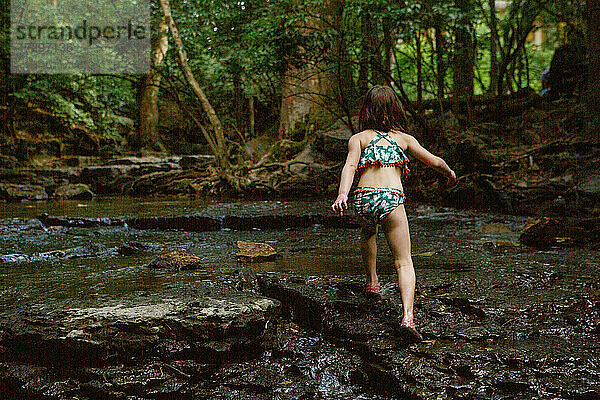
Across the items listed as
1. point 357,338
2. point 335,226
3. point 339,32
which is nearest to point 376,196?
point 357,338

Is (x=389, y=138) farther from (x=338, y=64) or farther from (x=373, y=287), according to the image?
(x=338, y=64)

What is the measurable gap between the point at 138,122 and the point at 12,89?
257 inches

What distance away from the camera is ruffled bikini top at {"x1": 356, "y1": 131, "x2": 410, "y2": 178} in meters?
2.83

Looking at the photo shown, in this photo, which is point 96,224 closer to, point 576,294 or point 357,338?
point 357,338

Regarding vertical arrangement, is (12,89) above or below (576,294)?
above

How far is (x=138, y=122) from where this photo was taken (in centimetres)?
2320

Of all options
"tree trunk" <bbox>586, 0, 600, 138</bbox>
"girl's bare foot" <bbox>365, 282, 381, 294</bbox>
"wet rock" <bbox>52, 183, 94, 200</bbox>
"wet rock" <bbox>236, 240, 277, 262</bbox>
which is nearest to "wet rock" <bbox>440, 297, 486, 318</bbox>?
"girl's bare foot" <bbox>365, 282, 381, 294</bbox>

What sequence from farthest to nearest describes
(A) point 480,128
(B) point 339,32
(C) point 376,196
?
(A) point 480,128, (B) point 339,32, (C) point 376,196

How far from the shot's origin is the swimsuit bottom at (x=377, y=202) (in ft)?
9.00

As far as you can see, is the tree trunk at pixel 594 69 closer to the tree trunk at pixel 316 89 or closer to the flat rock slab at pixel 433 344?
the tree trunk at pixel 316 89

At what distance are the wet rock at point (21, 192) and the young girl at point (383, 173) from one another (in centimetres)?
1030

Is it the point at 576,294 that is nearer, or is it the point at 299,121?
the point at 576,294

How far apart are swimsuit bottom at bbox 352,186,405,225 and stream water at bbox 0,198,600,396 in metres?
0.62

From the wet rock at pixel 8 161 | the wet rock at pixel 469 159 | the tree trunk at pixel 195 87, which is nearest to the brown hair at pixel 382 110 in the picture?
the wet rock at pixel 469 159
